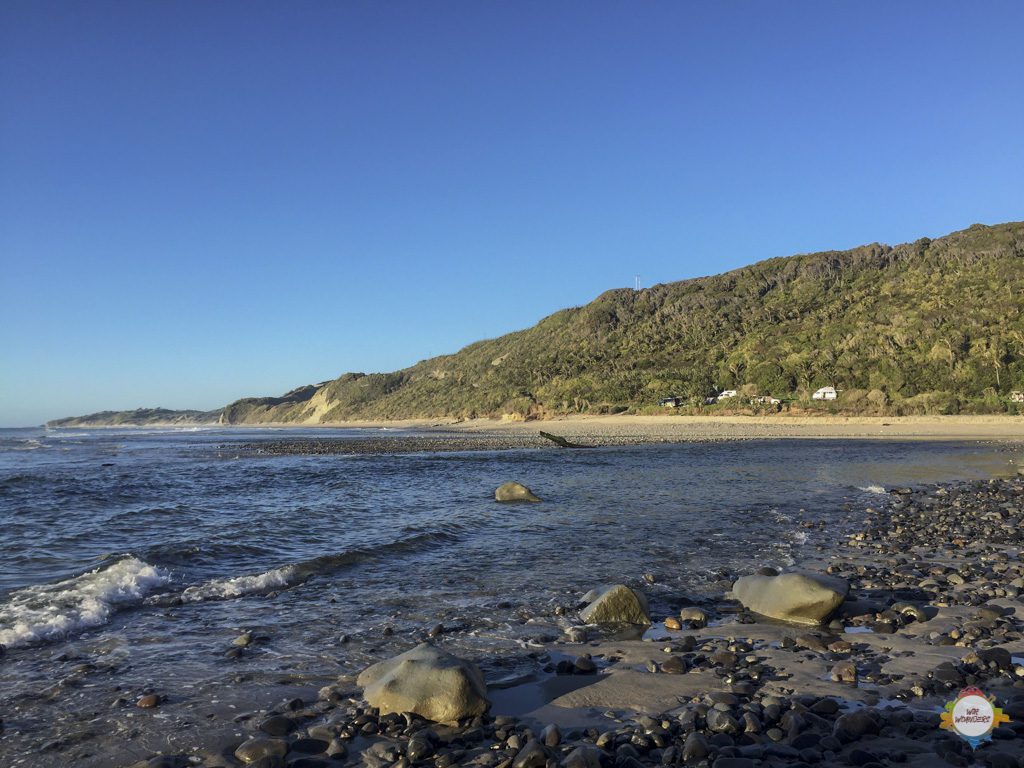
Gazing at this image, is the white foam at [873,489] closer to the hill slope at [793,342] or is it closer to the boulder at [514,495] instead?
the boulder at [514,495]

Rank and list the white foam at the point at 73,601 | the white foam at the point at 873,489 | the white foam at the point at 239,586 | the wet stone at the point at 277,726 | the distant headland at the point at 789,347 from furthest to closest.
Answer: the distant headland at the point at 789,347 < the white foam at the point at 873,489 < the white foam at the point at 239,586 < the white foam at the point at 73,601 < the wet stone at the point at 277,726

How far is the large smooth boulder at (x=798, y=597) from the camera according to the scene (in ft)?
23.8

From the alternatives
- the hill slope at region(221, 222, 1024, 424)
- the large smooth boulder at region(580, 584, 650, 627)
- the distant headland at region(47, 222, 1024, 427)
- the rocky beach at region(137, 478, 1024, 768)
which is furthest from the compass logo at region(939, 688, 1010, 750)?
the hill slope at region(221, 222, 1024, 424)

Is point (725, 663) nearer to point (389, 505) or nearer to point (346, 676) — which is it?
point (346, 676)

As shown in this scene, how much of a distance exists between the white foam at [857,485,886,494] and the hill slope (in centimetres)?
4324

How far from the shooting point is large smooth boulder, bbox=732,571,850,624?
23.8 feet

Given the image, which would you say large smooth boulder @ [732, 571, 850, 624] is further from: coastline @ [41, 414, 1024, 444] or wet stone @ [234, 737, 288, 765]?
coastline @ [41, 414, 1024, 444]

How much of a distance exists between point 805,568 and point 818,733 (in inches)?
230

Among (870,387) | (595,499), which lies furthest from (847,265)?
(595,499)

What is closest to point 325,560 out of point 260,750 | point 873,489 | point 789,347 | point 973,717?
point 260,750

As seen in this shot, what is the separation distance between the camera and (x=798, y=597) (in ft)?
24.2

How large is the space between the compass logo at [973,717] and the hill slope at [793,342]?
194 ft

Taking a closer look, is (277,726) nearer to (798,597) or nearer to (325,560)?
(798,597)

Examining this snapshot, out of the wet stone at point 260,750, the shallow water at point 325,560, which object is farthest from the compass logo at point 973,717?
the wet stone at point 260,750
